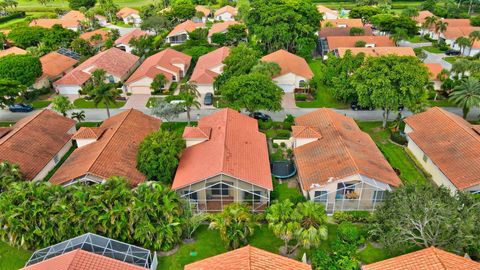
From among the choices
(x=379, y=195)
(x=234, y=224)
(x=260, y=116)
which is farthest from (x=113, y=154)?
(x=379, y=195)

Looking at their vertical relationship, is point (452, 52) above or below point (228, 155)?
below

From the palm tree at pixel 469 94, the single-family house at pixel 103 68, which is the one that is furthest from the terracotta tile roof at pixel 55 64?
the palm tree at pixel 469 94

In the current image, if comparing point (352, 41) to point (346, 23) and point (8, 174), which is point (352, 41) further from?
point (8, 174)

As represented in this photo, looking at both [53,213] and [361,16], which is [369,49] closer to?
[361,16]

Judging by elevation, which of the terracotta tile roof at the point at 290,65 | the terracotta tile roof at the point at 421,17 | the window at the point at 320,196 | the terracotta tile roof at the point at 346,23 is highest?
the terracotta tile roof at the point at 421,17

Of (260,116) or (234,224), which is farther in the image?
(260,116)

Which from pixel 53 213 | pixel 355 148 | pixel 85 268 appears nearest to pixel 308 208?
pixel 355 148

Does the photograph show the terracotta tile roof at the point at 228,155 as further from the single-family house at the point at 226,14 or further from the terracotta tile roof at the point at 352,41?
the single-family house at the point at 226,14
